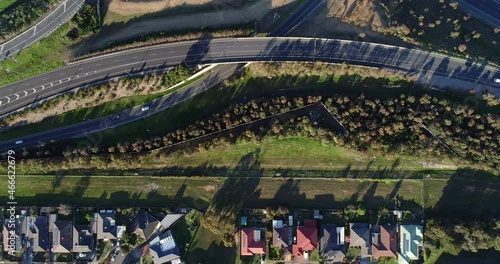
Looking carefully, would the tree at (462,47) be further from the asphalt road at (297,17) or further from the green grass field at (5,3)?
the green grass field at (5,3)

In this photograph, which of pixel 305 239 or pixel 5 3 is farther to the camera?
pixel 5 3

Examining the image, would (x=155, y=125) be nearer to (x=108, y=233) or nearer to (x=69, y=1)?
(x=108, y=233)

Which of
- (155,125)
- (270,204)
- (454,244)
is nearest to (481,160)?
(454,244)

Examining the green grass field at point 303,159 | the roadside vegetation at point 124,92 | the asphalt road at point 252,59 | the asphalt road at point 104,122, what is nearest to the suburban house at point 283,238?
the green grass field at point 303,159

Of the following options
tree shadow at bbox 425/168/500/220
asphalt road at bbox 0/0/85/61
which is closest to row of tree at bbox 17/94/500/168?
tree shadow at bbox 425/168/500/220

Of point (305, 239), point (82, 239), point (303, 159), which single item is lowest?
point (305, 239)

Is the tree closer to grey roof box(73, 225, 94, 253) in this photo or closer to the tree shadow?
the tree shadow

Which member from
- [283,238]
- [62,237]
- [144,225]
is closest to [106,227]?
[144,225]

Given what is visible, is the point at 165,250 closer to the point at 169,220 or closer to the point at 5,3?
the point at 169,220
